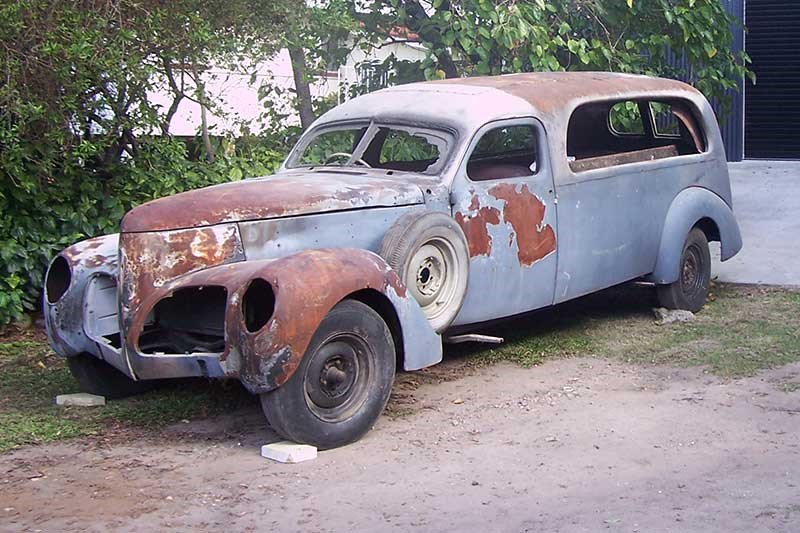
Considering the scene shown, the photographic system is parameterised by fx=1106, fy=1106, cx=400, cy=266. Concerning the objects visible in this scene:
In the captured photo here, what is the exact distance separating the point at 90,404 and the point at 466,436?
2.37 m

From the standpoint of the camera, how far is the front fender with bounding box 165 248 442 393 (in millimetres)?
5398

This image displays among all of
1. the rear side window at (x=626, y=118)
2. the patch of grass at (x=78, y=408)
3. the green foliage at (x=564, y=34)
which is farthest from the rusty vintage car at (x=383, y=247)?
the green foliage at (x=564, y=34)

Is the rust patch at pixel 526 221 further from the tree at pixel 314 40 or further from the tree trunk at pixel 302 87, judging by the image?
the tree trunk at pixel 302 87

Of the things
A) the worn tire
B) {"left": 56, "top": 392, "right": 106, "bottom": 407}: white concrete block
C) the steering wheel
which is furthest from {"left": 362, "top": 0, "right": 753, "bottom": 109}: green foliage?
{"left": 56, "top": 392, "right": 106, "bottom": 407}: white concrete block

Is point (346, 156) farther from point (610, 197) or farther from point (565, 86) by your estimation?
Answer: point (610, 197)

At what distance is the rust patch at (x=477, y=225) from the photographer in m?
6.82

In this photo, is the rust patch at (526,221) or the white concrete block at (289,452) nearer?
the white concrete block at (289,452)

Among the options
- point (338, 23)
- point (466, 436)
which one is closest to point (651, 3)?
point (338, 23)

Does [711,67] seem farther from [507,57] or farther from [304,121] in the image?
[304,121]

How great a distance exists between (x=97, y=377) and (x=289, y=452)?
5.93 feet

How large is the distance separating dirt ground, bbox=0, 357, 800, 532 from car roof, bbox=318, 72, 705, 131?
1801 mm

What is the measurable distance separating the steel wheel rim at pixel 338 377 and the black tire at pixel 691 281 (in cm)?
350

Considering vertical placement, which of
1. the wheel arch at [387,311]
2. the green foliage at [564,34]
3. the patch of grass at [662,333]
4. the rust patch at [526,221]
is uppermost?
the green foliage at [564,34]

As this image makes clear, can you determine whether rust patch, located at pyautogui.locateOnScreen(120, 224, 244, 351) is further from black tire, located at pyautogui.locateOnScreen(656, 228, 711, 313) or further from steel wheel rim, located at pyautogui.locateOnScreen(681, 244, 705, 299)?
steel wheel rim, located at pyautogui.locateOnScreen(681, 244, 705, 299)
